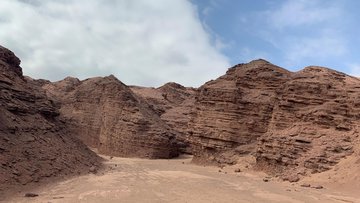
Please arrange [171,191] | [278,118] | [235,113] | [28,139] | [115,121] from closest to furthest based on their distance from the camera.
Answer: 1. [171,191]
2. [28,139]
3. [278,118]
4. [235,113]
5. [115,121]

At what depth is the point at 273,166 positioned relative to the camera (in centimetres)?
1986

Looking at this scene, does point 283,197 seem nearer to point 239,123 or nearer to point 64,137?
point 64,137

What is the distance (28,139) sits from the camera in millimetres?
16328

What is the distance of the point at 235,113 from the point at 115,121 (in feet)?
33.9

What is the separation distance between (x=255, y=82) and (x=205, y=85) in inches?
129

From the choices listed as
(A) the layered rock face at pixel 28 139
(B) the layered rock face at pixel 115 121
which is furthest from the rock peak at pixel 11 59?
(B) the layered rock face at pixel 115 121

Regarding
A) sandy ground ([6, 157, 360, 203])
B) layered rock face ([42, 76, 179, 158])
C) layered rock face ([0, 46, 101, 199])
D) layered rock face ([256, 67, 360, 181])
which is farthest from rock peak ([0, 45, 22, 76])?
layered rock face ([42, 76, 179, 158])

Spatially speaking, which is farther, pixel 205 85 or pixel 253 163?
pixel 205 85

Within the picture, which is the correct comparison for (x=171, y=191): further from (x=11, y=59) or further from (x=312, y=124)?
(x=11, y=59)

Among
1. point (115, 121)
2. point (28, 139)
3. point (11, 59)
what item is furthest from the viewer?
point (115, 121)

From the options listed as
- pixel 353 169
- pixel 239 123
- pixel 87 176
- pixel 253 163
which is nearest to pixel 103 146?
pixel 239 123

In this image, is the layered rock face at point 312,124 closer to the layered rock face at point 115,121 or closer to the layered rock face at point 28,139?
the layered rock face at point 28,139

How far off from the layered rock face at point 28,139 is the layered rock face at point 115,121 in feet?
29.1

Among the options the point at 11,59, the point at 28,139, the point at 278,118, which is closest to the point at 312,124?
the point at 278,118
